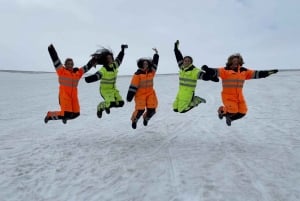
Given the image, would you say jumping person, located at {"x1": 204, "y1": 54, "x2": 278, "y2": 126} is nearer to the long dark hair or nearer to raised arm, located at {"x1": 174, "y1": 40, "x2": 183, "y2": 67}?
raised arm, located at {"x1": 174, "y1": 40, "x2": 183, "y2": 67}

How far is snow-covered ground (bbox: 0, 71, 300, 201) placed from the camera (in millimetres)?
6039

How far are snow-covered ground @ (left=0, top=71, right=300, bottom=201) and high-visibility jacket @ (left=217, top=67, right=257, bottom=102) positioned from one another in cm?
115

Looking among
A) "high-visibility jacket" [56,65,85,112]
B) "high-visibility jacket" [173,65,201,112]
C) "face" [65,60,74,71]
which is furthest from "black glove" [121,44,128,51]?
"high-visibility jacket" [173,65,201,112]

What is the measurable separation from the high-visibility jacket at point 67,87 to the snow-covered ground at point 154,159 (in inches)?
37.4

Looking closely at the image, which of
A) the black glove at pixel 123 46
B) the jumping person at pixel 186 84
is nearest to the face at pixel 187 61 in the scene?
the jumping person at pixel 186 84

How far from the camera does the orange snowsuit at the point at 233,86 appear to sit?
8.55 meters

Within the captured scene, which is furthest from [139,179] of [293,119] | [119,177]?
[293,119]

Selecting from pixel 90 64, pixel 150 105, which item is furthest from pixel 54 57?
pixel 150 105

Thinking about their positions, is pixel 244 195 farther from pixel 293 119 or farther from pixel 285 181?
pixel 293 119

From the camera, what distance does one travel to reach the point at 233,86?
339 inches

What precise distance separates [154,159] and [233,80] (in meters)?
2.58

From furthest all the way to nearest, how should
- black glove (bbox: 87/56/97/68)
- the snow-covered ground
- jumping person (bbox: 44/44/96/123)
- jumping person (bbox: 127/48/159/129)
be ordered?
black glove (bbox: 87/56/97/68)
jumping person (bbox: 127/48/159/129)
jumping person (bbox: 44/44/96/123)
the snow-covered ground

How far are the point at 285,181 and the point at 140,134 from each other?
4.63m

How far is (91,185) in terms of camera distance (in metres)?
6.33
